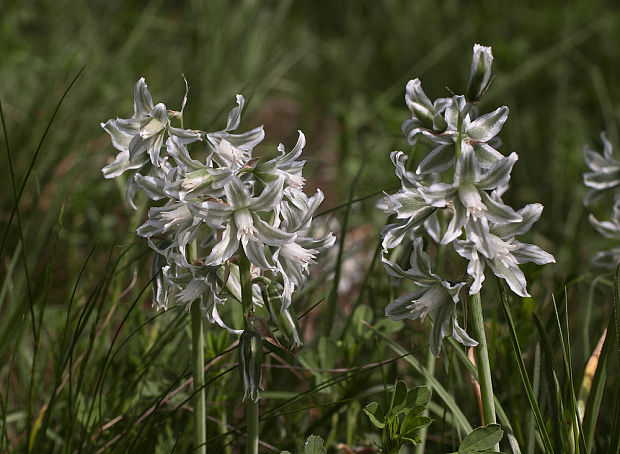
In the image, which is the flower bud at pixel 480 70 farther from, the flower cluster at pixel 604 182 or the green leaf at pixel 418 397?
the flower cluster at pixel 604 182

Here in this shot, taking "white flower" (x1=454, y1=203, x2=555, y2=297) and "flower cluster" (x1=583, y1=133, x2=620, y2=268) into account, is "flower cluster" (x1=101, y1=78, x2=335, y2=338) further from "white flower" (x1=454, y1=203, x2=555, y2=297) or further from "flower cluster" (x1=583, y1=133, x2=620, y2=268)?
"flower cluster" (x1=583, y1=133, x2=620, y2=268)

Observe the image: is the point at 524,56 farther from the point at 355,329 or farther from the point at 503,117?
the point at 503,117

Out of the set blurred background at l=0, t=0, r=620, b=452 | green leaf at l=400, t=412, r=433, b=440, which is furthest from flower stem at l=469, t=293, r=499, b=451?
blurred background at l=0, t=0, r=620, b=452

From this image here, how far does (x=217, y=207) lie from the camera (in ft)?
5.53

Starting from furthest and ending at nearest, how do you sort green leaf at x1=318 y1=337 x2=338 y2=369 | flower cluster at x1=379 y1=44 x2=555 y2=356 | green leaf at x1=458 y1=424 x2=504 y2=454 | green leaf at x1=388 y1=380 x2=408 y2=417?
green leaf at x1=318 y1=337 x2=338 y2=369, green leaf at x1=388 y1=380 x2=408 y2=417, green leaf at x1=458 y1=424 x2=504 y2=454, flower cluster at x1=379 y1=44 x2=555 y2=356

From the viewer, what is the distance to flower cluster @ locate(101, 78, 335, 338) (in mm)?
1691

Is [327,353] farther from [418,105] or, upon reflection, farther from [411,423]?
[418,105]

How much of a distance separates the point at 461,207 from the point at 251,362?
0.60 metres

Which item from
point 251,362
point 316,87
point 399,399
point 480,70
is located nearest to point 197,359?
point 251,362

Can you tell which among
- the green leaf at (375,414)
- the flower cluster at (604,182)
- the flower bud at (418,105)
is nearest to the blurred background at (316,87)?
the flower cluster at (604,182)

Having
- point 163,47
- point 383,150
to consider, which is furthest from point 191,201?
point 163,47

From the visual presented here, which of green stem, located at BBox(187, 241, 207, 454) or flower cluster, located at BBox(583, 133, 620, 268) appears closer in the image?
green stem, located at BBox(187, 241, 207, 454)

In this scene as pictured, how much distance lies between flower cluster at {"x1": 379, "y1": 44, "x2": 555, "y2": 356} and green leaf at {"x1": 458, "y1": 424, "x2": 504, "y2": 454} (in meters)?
0.21

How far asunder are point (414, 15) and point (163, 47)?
2.29 m
